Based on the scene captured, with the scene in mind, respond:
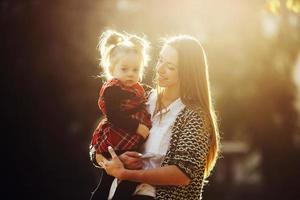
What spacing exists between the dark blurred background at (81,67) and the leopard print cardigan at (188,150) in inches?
340

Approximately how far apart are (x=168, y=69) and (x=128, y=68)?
0.95 ft

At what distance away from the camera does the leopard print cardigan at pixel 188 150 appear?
3.92 meters

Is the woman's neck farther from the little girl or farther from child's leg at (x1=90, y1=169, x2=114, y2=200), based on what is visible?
child's leg at (x1=90, y1=169, x2=114, y2=200)

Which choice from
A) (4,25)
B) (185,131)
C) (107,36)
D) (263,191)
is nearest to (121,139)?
(185,131)

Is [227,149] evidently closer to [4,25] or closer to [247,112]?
[247,112]

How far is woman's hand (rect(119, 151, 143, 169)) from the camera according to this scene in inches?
159

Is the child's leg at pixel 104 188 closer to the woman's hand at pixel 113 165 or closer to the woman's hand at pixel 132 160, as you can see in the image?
the woman's hand at pixel 113 165

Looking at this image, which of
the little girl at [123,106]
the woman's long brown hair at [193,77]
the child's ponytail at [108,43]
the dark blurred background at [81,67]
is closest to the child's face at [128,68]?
the little girl at [123,106]

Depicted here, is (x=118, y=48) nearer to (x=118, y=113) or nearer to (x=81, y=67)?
(x=118, y=113)

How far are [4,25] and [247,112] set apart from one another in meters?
5.76

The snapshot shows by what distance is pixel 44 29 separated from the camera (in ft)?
44.8

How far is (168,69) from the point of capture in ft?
13.3

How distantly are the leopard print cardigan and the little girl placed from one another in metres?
0.20

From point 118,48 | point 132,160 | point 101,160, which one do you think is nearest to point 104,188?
point 101,160
